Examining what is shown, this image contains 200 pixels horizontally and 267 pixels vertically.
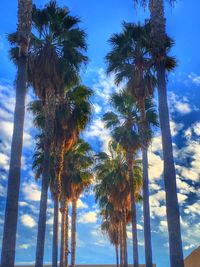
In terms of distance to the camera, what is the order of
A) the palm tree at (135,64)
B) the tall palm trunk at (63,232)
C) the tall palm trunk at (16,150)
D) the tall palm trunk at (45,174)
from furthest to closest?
the tall palm trunk at (63,232) < the palm tree at (135,64) < the tall palm trunk at (45,174) < the tall palm trunk at (16,150)

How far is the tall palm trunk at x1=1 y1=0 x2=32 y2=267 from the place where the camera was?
47.1 feet

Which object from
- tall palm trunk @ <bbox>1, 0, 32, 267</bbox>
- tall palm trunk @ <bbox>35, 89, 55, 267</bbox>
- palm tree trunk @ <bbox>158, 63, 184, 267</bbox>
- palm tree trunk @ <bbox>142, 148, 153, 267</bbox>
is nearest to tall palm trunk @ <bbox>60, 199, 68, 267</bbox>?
palm tree trunk @ <bbox>142, 148, 153, 267</bbox>

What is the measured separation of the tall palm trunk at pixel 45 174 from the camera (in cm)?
2184

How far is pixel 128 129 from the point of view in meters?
31.0

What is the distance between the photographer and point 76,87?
28.6m

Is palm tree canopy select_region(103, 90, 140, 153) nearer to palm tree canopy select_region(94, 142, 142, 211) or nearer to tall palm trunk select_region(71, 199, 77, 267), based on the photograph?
palm tree canopy select_region(94, 142, 142, 211)

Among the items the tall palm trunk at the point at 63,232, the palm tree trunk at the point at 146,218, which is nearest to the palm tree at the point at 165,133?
the palm tree trunk at the point at 146,218

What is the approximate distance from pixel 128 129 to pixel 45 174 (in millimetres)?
9153

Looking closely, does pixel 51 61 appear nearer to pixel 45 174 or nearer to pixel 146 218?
pixel 45 174

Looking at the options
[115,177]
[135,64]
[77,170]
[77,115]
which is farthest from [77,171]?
[135,64]

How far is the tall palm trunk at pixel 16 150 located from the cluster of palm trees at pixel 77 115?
3 cm

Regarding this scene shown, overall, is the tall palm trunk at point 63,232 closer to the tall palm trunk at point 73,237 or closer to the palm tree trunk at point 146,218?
the tall palm trunk at point 73,237

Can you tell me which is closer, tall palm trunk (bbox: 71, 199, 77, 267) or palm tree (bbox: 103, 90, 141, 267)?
palm tree (bbox: 103, 90, 141, 267)

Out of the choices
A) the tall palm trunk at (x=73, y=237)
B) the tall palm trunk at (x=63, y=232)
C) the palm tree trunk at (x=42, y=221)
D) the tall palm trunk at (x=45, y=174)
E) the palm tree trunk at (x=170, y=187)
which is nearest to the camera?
the palm tree trunk at (x=170, y=187)
